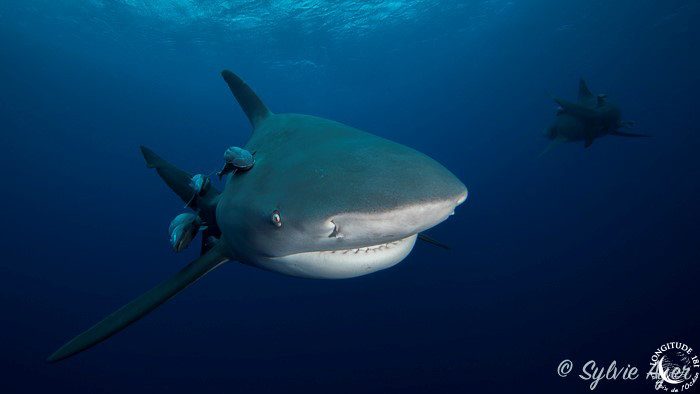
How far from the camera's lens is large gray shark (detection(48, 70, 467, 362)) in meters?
1.54

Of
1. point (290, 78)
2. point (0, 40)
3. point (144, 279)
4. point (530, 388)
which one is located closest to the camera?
point (530, 388)

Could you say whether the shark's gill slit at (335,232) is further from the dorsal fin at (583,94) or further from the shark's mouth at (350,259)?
the dorsal fin at (583,94)

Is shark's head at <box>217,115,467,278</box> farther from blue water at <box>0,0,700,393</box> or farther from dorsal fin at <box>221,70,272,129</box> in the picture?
blue water at <box>0,0,700,393</box>

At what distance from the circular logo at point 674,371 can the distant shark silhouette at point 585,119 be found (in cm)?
658

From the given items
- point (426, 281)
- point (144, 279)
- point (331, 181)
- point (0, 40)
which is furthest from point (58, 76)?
point (331, 181)

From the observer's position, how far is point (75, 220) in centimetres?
3866

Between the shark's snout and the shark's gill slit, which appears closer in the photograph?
the shark's snout

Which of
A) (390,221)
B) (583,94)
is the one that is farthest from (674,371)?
(390,221)

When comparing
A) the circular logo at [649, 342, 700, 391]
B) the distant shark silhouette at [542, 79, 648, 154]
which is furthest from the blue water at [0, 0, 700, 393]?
the distant shark silhouette at [542, 79, 648, 154]

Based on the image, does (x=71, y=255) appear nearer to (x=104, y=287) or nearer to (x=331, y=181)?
(x=104, y=287)

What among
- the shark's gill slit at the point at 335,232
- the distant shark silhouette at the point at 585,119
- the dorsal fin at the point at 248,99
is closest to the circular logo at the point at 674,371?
the distant shark silhouette at the point at 585,119

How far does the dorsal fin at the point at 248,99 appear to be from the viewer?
14.2 feet

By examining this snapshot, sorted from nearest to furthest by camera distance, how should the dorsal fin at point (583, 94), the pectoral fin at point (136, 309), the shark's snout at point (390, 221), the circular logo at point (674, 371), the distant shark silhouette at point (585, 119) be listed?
the shark's snout at point (390, 221)
the pectoral fin at point (136, 309)
the circular logo at point (674, 371)
the distant shark silhouette at point (585, 119)
the dorsal fin at point (583, 94)

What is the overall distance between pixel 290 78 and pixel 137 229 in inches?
1046
